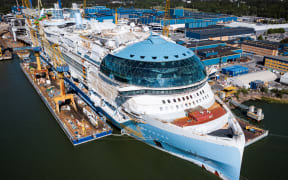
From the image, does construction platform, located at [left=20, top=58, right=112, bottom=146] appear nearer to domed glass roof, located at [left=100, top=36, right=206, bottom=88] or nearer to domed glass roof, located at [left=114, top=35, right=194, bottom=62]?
domed glass roof, located at [left=100, top=36, right=206, bottom=88]

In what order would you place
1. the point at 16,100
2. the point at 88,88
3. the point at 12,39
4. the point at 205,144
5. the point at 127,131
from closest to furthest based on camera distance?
the point at 205,144
the point at 127,131
the point at 88,88
the point at 16,100
the point at 12,39

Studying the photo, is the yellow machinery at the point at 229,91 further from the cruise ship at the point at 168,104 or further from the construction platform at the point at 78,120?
the construction platform at the point at 78,120

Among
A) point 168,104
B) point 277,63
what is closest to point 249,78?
point 277,63

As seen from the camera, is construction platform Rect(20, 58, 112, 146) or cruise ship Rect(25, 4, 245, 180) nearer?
cruise ship Rect(25, 4, 245, 180)

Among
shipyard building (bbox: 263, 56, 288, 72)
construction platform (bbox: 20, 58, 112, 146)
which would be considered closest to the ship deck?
construction platform (bbox: 20, 58, 112, 146)

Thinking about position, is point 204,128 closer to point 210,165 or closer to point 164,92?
point 210,165

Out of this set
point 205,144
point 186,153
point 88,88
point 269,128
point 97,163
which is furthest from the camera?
point 88,88

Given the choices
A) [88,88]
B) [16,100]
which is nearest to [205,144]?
[88,88]

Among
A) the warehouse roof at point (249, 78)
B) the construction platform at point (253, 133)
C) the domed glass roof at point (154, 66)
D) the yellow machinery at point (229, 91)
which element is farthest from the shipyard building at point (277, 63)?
the domed glass roof at point (154, 66)
